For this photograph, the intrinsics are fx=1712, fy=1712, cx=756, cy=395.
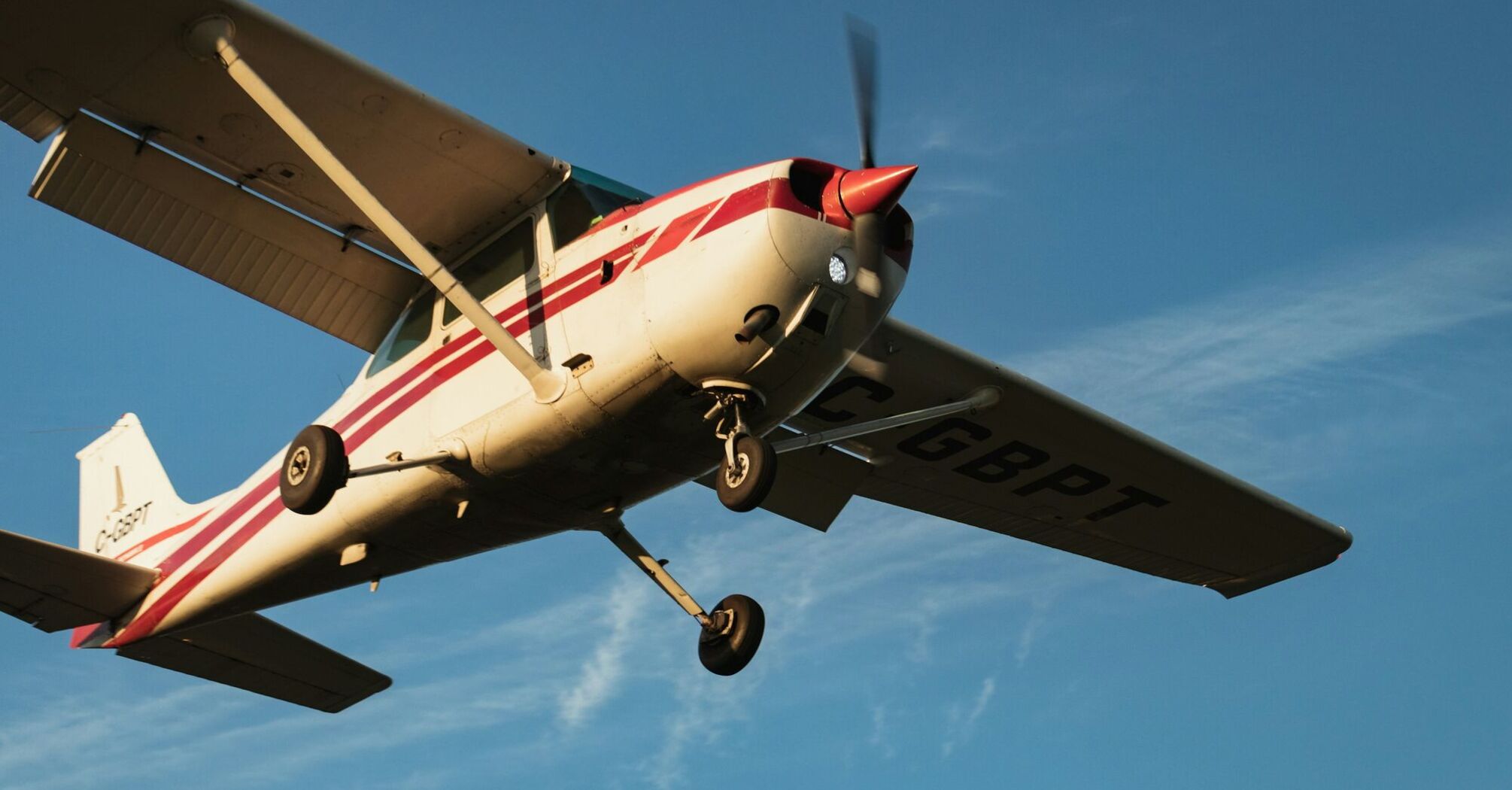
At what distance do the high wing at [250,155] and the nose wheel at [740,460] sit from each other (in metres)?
2.39

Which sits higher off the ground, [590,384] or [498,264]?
Result: [498,264]

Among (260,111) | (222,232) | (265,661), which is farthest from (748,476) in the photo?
(265,661)

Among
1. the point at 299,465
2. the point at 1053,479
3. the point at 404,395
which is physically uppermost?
the point at 1053,479

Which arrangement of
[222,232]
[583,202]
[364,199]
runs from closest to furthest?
[364,199] → [583,202] → [222,232]

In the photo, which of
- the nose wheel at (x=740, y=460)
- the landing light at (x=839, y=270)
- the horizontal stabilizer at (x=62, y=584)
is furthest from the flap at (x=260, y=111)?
the horizontal stabilizer at (x=62, y=584)

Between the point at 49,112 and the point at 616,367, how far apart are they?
4.65 m

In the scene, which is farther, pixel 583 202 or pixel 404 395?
pixel 404 395

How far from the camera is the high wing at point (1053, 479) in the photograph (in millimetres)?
14133

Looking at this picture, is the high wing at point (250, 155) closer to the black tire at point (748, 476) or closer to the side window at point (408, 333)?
the side window at point (408, 333)

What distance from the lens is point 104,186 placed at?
1262cm

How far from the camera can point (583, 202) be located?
1191cm

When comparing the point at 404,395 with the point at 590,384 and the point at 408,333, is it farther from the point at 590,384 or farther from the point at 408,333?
the point at 590,384

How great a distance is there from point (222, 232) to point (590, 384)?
3.99 meters

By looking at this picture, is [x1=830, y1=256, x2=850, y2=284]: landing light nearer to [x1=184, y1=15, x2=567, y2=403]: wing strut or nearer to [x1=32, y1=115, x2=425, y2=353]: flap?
[x1=184, y1=15, x2=567, y2=403]: wing strut
